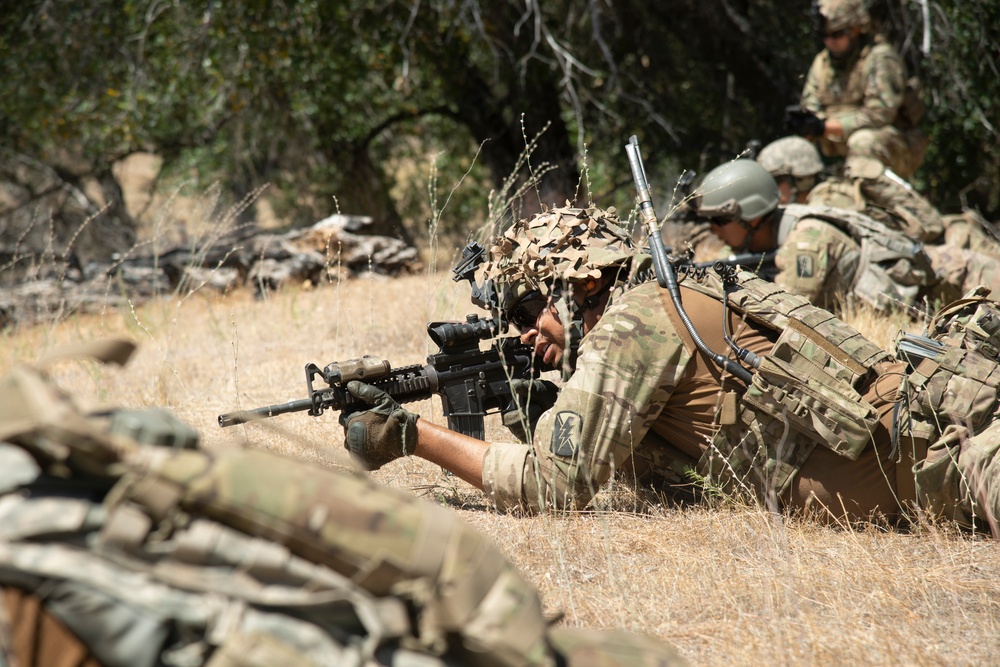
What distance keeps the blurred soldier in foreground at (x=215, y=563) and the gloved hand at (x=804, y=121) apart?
264 inches

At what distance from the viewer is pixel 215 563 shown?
154cm

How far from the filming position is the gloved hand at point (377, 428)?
3215 millimetres

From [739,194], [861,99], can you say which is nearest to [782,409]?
[739,194]

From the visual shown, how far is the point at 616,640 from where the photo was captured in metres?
1.79

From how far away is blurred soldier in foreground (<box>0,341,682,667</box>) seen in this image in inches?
57.0

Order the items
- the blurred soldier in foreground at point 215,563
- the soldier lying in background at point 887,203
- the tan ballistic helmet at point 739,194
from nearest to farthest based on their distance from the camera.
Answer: the blurred soldier in foreground at point 215,563 < the tan ballistic helmet at point 739,194 < the soldier lying in background at point 887,203

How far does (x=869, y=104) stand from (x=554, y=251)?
551 cm

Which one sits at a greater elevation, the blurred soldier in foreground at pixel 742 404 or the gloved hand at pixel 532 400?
the blurred soldier in foreground at pixel 742 404

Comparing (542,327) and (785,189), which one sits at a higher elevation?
(785,189)

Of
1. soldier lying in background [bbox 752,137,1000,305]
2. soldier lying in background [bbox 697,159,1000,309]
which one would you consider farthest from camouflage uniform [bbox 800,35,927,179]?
soldier lying in background [bbox 697,159,1000,309]

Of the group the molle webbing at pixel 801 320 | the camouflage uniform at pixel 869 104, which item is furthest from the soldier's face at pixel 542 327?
the camouflage uniform at pixel 869 104

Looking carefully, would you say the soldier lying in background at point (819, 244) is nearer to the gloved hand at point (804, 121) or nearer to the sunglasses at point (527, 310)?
the gloved hand at point (804, 121)

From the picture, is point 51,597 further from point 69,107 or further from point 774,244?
point 69,107

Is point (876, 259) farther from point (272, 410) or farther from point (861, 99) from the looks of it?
point (272, 410)
